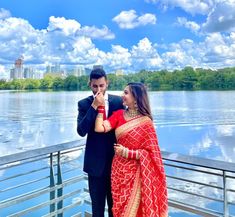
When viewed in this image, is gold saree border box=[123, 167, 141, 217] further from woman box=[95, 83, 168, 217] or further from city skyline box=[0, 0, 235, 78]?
city skyline box=[0, 0, 235, 78]

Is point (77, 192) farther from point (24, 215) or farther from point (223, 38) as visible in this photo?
point (223, 38)

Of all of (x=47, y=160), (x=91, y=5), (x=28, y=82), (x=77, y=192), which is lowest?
(x=77, y=192)

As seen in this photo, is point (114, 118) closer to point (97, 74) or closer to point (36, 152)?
point (97, 74)

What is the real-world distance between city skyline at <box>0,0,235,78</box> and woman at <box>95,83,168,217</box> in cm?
498

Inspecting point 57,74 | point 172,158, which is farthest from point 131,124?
point 57,74

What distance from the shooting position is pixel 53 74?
5391 millimetres

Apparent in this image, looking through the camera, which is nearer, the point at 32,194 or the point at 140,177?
the point at 140,177

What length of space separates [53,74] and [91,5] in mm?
1439

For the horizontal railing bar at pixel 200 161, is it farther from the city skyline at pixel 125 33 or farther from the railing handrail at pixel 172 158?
the city skyline at pixel 125 33

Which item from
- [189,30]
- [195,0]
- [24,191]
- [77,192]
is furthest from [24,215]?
[189,30]

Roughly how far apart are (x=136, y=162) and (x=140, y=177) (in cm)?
6

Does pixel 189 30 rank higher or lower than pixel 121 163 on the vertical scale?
higher

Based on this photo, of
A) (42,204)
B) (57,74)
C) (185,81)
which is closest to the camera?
(42,204)

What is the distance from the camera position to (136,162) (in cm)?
110
